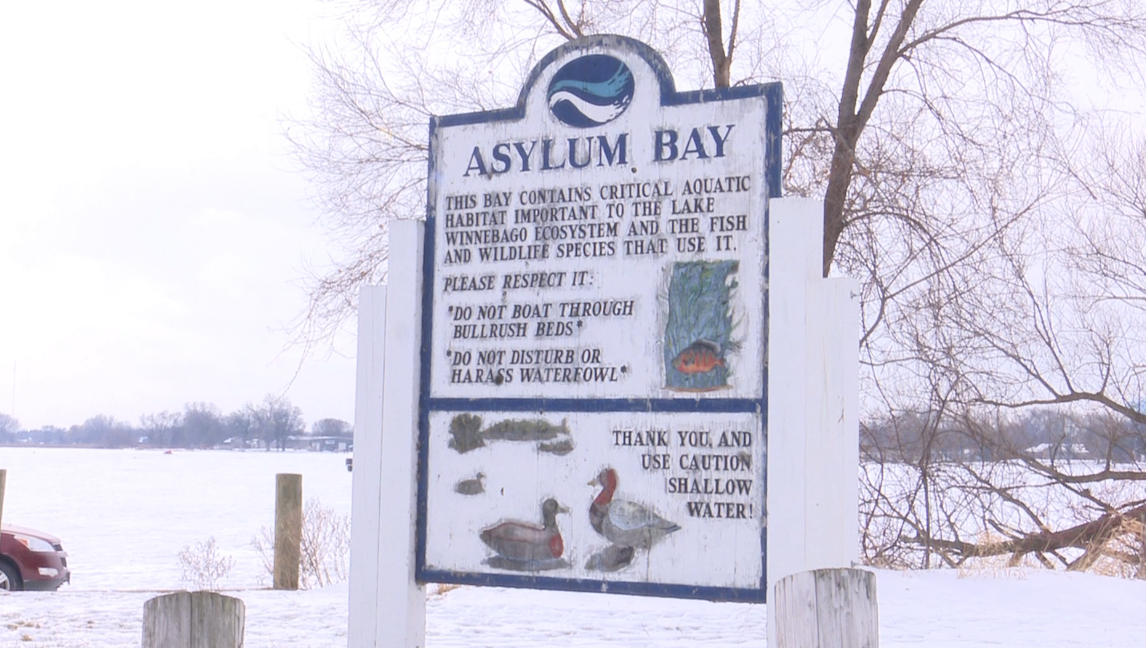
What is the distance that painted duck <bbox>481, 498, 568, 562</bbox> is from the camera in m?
4.53

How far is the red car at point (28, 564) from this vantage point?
450 inches

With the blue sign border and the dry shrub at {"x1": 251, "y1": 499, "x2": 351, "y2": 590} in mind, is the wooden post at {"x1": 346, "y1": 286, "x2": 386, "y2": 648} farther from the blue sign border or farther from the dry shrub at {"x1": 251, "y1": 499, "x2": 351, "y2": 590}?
the dry shrub at {"x1": 251, "y1": 499, "x2": 351, "y2": 590}

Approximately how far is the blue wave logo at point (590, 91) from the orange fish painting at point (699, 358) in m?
1.03

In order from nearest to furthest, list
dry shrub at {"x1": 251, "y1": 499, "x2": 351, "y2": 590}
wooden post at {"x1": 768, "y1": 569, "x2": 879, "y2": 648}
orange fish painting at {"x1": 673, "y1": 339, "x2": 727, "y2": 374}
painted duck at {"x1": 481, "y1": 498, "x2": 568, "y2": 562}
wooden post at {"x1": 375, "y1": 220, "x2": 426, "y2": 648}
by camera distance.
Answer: wooden post at {"x1": 768, "y1": 569, "x2": 879, "y2": 648}, orange fish painting at {"x1": 673, "y1": 339, "x2": 727, "y2": 374}, painted duck at {"x1": 481, "y1": 498, "x2": 568, "y2": 562}, wooden post at {"x1": 375, "y1": 220, "x2": 426, "y2": 648}, dry shrub at {"x1": 251, "y1": 499, "x2": 351, "y2": 590}

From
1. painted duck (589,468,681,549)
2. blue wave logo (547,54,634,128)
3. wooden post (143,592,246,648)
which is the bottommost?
wooden post (143,592,246,648)

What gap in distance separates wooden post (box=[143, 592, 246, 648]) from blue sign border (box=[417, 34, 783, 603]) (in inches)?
74.3

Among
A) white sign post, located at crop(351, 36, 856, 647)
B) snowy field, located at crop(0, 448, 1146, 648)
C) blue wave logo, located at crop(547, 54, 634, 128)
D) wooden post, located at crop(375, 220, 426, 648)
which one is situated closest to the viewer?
white sign post, located at crop(351, 36, 856, 647)

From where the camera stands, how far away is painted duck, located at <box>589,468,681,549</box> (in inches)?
172

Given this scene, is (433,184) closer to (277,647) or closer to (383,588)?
A: (383,588)

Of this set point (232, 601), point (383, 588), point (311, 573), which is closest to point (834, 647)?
point (232, 601)

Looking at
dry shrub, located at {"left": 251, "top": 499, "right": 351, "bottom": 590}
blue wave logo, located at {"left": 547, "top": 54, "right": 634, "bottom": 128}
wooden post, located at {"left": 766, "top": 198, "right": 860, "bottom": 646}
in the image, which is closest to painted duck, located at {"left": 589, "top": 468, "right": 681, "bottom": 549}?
wooden post, located at {"left": 766, "top": 198, "right": 860, "bottom": 646}

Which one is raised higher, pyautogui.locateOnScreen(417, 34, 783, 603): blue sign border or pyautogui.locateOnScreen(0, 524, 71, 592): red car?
pyautogui.locateOnScreen(417, 34, 783, 603): blue sign border

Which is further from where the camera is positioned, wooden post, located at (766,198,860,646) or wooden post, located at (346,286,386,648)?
wooden post, located at (346,286,386,648)

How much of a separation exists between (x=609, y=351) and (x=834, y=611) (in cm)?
199
